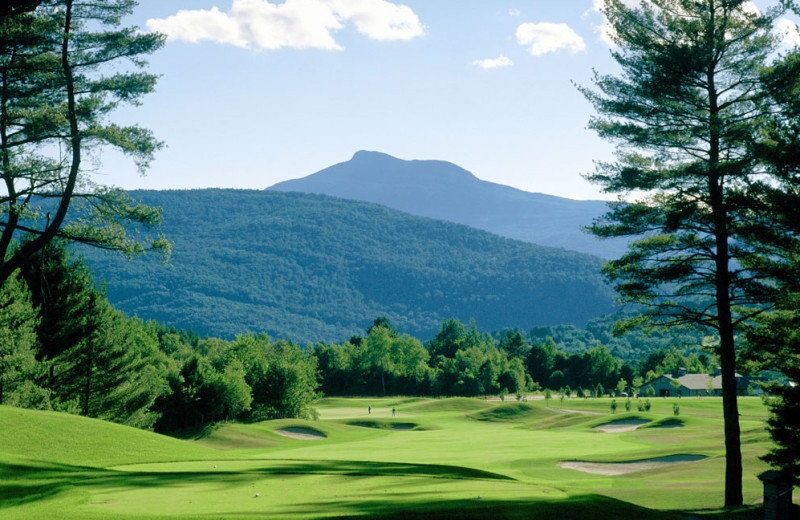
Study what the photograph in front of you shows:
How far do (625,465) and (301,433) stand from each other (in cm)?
2540

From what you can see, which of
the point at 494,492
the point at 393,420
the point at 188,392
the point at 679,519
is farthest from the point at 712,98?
the point at 393,420

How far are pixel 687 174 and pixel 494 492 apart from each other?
11406 mm

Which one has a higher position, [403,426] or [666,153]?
[666,153]

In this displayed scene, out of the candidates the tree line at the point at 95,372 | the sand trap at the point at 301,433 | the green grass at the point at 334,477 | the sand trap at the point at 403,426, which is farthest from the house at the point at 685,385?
the sand trap at the point at 301,433

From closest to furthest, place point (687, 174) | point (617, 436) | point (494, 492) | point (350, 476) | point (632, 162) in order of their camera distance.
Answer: point (494, 492), point (350, 476), point (687, 174), point (632, 162), point (617, 436)

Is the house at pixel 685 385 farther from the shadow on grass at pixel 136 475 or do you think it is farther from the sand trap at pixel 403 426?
the shadow on grass at pixel 136 475

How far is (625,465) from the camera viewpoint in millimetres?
31297

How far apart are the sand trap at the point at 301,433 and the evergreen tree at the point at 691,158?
107 feet

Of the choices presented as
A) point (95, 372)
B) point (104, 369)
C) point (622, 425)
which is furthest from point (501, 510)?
point (622, 425)

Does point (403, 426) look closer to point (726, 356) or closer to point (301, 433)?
point (301, 433)

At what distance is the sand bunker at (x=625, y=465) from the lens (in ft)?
99.1

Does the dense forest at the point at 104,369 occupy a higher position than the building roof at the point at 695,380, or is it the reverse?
the dense forest at the point at 104,369

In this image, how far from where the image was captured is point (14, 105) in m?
20.9

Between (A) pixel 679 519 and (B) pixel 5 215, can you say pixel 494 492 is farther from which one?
(B) pixel 5 215
